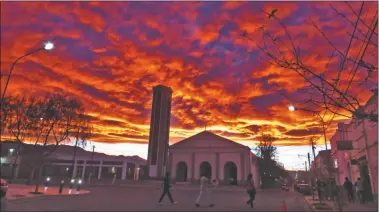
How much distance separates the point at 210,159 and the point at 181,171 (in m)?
7.29

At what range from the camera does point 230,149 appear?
185 ft

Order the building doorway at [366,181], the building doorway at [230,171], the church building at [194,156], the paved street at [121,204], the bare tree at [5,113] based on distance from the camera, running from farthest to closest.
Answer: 1. the building doorway at [230,171]
2. the church building at [194,156]
3. the bare tree at [5,113]
4. the building doorway at [366,181]
5. the paved street at [121,204]

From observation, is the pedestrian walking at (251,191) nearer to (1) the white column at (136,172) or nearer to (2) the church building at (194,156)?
(2) the church building at (194,156)

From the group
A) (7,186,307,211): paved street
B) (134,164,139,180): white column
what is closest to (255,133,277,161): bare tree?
(134,164,139,180): white column

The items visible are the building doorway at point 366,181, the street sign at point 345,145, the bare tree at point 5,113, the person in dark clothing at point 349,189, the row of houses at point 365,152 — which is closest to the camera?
the row of houses at point 365,152

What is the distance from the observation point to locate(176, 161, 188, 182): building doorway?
59344 millimetres

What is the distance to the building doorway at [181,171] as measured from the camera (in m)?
59.3

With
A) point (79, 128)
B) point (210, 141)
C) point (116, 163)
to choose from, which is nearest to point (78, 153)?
point (116, 163)

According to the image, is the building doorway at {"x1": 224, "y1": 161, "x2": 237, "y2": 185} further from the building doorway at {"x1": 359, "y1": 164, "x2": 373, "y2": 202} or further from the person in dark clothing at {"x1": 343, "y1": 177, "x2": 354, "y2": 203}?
the person in dark clothing at {"x1": 343, "y1": 177, "x2": 354, "y2": 203}

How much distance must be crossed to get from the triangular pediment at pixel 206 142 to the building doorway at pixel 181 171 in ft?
13.3

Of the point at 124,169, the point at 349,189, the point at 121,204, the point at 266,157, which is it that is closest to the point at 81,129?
→ the point at 121,204

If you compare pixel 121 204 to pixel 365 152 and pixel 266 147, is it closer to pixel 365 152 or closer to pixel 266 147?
pixel 365 152

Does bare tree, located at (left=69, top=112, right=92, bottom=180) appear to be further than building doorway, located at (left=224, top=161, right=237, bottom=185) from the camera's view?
No

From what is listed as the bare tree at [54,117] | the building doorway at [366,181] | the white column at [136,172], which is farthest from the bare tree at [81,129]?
the white column at [136,172]
